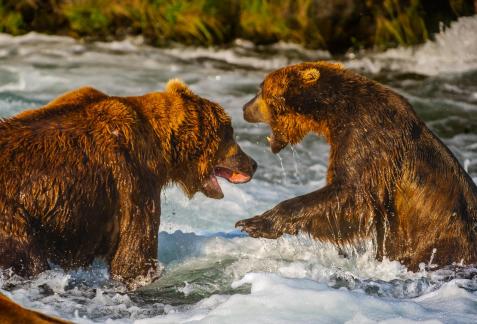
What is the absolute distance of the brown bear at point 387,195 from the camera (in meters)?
7.36

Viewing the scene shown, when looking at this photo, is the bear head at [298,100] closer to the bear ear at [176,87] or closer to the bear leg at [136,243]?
the bear ear at [176,87]

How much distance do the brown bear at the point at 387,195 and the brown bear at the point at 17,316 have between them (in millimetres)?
3225

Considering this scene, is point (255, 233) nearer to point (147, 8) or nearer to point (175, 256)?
point (175, 256)

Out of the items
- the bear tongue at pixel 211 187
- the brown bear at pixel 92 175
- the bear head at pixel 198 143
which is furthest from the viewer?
the bear tongue at pixel 211 187

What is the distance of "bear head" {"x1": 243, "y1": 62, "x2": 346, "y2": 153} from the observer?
774 centimetres

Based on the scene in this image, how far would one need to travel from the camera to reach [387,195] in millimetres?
7418

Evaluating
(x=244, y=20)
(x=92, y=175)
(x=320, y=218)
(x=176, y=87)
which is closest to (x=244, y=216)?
(x=320, y=218)

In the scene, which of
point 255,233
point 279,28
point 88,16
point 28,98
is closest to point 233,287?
point 255,233

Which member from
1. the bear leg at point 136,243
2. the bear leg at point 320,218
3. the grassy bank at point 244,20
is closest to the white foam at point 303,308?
the bear leg at point 136,243

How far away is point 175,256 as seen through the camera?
302 inches

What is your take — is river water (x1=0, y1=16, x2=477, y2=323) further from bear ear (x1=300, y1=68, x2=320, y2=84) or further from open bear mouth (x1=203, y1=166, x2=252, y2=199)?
Answer: bear ear (x1=300, y1=68, x2=320, y2=84)

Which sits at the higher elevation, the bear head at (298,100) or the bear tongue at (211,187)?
the bear head at (298,100)

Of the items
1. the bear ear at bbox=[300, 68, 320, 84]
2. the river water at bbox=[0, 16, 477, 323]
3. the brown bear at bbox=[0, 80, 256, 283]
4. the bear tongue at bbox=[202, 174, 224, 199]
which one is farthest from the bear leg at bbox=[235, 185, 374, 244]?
the bear ear at bbox=[300, 68, 320, 84]

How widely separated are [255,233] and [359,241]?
0.73 metres
